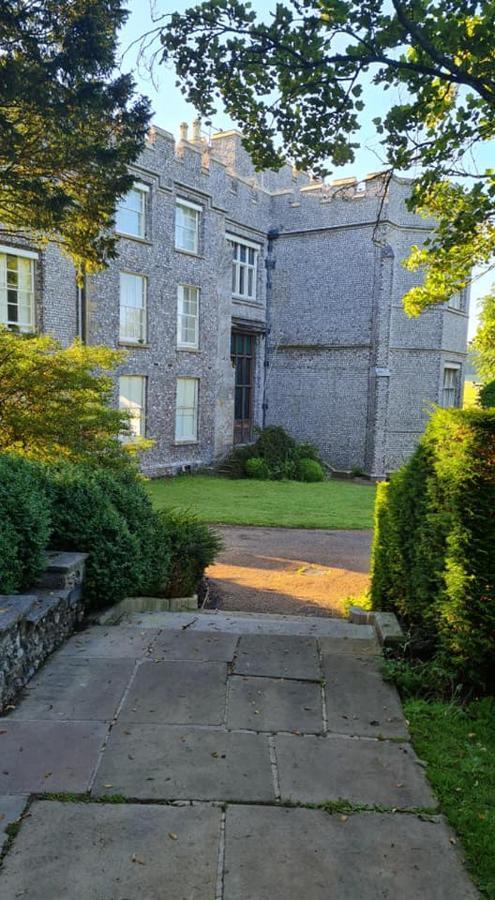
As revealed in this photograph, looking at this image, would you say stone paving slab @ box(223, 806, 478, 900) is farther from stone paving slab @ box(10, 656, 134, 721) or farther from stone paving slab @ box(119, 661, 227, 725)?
stone paving slab @ box(10, 656, 134, 721)

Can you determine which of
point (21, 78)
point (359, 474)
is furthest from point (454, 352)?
point (21, 78)

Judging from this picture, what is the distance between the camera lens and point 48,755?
10.0ft

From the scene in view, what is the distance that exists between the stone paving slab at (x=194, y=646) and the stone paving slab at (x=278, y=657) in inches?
3.7

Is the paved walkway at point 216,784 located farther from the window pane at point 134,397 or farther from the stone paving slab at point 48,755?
the window pane at point 134,397

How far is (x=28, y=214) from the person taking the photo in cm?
702

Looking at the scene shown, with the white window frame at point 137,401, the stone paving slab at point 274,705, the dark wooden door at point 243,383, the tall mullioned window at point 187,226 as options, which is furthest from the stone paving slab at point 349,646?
the dark wooden door at point 243,383

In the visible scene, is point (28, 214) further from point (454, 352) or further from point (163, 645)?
point (454, 352)

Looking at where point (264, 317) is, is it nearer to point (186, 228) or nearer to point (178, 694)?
point (186, 228)

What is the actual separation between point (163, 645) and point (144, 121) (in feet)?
18.0

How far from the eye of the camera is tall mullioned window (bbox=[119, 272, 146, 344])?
19359mm

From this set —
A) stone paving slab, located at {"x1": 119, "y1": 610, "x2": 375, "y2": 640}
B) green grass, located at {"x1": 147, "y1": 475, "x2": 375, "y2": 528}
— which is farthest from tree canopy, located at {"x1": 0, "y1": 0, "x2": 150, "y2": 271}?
green grass, located at {"x1": 147, "y1": 475, "x2": 375, "y2": 528}

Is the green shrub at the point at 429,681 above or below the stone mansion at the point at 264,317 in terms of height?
below

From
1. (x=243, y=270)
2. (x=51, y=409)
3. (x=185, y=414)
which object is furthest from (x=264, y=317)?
(x=51, y=409)

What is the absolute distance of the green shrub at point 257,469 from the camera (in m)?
22.4
